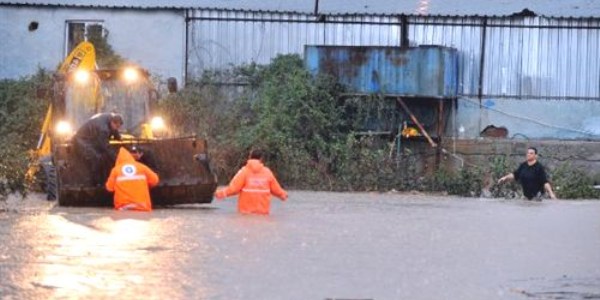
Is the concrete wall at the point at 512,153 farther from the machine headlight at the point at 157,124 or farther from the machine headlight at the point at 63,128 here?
the machine headlight at the point at 63,128

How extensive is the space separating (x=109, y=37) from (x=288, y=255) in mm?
21339

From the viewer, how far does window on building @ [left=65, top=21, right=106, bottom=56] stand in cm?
3200

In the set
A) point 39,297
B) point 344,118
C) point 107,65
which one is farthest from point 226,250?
point 107,65

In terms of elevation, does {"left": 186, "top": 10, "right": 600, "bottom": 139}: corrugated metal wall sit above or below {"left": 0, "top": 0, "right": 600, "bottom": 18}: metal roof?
below

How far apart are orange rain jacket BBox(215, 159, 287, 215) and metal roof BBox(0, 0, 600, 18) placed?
1596 centimetres

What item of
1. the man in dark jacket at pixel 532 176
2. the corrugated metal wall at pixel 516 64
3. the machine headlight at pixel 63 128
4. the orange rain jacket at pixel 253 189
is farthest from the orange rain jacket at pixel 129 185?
the corrugated metal wall at pixel 516 64

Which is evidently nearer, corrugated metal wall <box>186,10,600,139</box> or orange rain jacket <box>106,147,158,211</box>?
orange rain jacket <box>106,147,158,211</box>

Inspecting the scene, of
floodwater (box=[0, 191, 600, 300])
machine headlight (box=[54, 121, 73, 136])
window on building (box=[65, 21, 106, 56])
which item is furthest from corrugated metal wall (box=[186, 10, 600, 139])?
floodwater (box=[0, 191, 600, 300])

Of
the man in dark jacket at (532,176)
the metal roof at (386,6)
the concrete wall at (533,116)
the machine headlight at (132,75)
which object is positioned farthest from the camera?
the metal roof at (386,6)

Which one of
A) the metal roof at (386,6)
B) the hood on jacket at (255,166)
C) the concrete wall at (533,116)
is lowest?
the hood on jacket at (255,166)

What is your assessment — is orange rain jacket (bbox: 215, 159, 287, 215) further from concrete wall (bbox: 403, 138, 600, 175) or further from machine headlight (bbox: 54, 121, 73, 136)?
concrete wall (bbox: 403, 138, 600, 175)

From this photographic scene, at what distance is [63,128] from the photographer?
66.5 feet

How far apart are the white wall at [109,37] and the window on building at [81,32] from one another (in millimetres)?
144

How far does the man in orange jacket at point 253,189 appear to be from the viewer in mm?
16344
